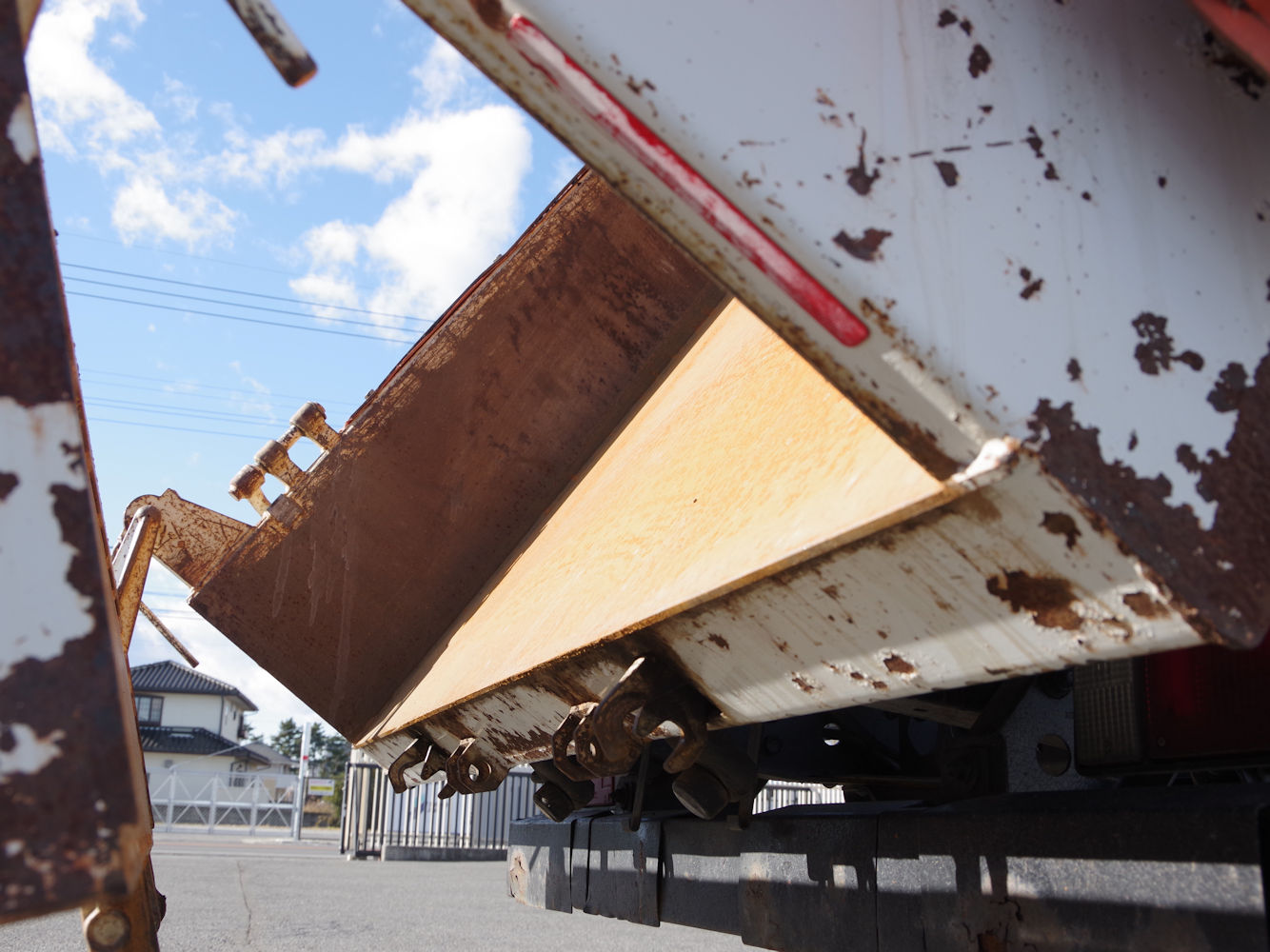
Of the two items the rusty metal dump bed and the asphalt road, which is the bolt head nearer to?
the rusty metal dump bed

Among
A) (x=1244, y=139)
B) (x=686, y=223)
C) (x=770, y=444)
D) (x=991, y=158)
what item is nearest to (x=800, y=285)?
(x=686, y=223)

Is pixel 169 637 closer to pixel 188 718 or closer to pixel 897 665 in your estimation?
pixel 897 665

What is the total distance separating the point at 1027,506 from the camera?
849 mm

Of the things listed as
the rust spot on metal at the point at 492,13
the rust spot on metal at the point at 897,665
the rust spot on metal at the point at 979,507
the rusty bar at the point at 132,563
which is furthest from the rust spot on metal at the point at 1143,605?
the rusty bar at the point at 132,563

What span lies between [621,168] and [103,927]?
1.07m

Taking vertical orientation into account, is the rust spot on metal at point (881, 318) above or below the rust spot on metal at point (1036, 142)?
below

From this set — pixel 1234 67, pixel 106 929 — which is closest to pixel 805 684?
pixel 1234 67

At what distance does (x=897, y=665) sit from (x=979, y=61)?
56cm

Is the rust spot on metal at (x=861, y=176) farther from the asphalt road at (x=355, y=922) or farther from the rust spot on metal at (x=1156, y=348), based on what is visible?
the asphalt road at (x=355, y=922)

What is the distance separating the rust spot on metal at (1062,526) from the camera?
84 cm

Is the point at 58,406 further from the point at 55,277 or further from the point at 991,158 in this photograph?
the point at 991,158

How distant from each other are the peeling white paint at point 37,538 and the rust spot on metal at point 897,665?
711 millimetres

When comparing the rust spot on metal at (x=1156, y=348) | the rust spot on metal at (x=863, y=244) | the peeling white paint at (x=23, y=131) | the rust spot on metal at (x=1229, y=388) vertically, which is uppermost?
the peeling white paint at (x=23, y=131)

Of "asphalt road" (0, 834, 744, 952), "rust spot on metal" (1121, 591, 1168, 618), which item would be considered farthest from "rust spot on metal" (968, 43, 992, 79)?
"asphalt road" (0, 834, 744, 952)
